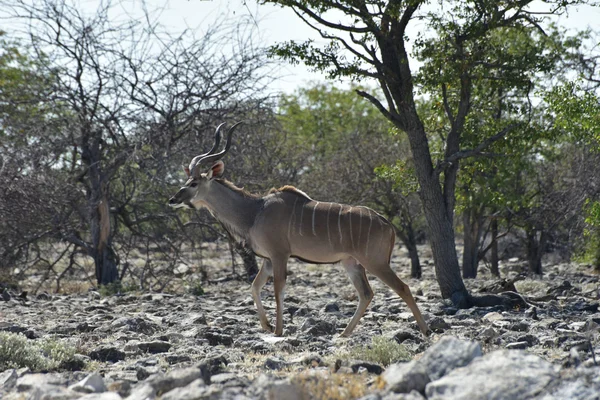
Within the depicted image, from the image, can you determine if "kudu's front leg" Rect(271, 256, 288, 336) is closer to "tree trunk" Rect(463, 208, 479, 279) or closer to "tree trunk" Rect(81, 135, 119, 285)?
"tree trunk" Rect(81, 135, 119, 285)

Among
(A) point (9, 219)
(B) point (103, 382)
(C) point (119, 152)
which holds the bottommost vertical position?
(B) point (103, 382)

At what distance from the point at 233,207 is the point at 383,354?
3.97m

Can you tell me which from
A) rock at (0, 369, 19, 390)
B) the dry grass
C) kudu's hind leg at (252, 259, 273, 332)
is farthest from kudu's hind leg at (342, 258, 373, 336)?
rock at (0, 369, 19, 390)

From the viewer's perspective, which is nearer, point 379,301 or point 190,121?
point 379,301

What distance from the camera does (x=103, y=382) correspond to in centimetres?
569

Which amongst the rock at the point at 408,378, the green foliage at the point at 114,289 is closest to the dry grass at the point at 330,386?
the rock at the point at 408,378

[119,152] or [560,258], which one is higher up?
[119,152]

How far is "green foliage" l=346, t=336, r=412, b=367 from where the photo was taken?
259 inches

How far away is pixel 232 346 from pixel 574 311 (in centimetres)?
497

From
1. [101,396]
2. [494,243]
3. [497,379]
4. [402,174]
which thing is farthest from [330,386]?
[494,243]

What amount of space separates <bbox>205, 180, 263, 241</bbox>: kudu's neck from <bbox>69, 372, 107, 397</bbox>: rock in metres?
4.49

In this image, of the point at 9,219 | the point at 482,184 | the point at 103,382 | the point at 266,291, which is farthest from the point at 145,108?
the point at 103,382

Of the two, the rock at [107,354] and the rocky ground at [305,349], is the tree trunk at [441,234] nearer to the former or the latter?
the rocky ground at [305,349]

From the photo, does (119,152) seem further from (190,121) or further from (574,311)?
(574,311)
